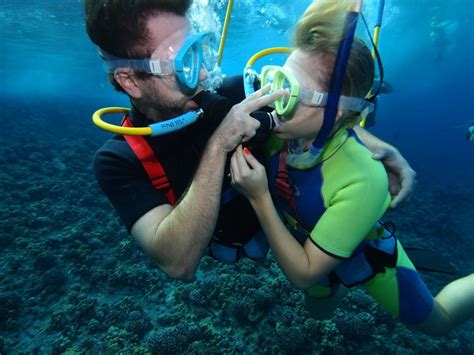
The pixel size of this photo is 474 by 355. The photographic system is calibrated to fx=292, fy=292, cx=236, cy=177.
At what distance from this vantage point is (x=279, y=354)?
5.00 meters

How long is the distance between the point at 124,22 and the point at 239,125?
4.04 feet

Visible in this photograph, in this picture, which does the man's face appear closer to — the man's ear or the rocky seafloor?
the man's ear

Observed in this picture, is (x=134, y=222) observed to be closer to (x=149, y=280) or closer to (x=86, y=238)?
(x=149, y=280)

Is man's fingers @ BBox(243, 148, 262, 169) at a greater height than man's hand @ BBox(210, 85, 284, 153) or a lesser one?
lesser

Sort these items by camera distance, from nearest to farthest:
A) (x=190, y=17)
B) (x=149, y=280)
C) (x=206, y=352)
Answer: (x=190, y=17) → (x=206, y=352) → (x=149, y=280)

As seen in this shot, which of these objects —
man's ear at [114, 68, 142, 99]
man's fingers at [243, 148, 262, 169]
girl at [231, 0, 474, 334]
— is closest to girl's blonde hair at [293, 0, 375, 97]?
girl at [231, 0, 474, 334]

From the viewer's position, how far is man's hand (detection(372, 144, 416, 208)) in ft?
8.89

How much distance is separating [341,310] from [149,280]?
4307mm

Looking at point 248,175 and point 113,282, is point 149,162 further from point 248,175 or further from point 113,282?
point 113,282

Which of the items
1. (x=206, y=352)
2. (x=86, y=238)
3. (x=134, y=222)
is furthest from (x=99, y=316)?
(x=134, y=222)

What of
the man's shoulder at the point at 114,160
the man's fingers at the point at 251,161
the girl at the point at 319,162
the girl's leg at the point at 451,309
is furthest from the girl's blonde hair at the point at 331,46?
the girl's leg at the point at 451,309

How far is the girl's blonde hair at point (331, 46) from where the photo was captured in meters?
1.95

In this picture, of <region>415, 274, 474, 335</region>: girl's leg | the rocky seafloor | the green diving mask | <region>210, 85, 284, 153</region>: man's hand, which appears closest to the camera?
<region>210, 85, 284, 153</region>: man's hand

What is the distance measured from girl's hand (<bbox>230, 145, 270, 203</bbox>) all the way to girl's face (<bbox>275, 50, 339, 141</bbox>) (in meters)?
0.40
